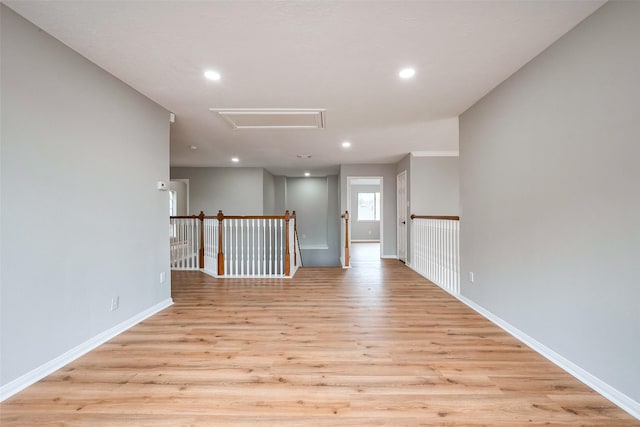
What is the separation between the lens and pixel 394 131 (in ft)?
14.3

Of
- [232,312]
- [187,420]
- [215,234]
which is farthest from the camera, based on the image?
[215,234]

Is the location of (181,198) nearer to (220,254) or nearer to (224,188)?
(224,188)

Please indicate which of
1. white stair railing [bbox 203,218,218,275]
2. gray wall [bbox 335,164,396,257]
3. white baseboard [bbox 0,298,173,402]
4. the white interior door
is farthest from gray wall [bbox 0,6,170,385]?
the white interior door

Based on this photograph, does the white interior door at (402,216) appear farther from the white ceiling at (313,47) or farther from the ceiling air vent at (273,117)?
the ceiling air vent at (273,117)

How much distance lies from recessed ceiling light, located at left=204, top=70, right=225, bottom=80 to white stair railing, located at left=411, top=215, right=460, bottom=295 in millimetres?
3271

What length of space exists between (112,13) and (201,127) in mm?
2341

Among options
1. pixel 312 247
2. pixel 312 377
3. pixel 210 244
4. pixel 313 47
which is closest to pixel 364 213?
pixel 312 247

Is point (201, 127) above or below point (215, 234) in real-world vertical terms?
above

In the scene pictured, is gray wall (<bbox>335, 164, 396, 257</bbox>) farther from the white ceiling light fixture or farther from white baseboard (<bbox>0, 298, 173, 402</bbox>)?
white baseboard (<bbox>0, 298, 173, 402</bbox>)

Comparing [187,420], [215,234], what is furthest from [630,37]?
[215,234]

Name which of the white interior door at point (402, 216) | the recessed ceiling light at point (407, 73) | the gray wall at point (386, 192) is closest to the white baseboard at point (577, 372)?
the recessed ceiling light at point (407, 73)

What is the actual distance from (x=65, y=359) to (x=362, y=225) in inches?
409

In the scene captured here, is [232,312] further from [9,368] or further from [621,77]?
[621,77]

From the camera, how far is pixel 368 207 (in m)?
11.9
